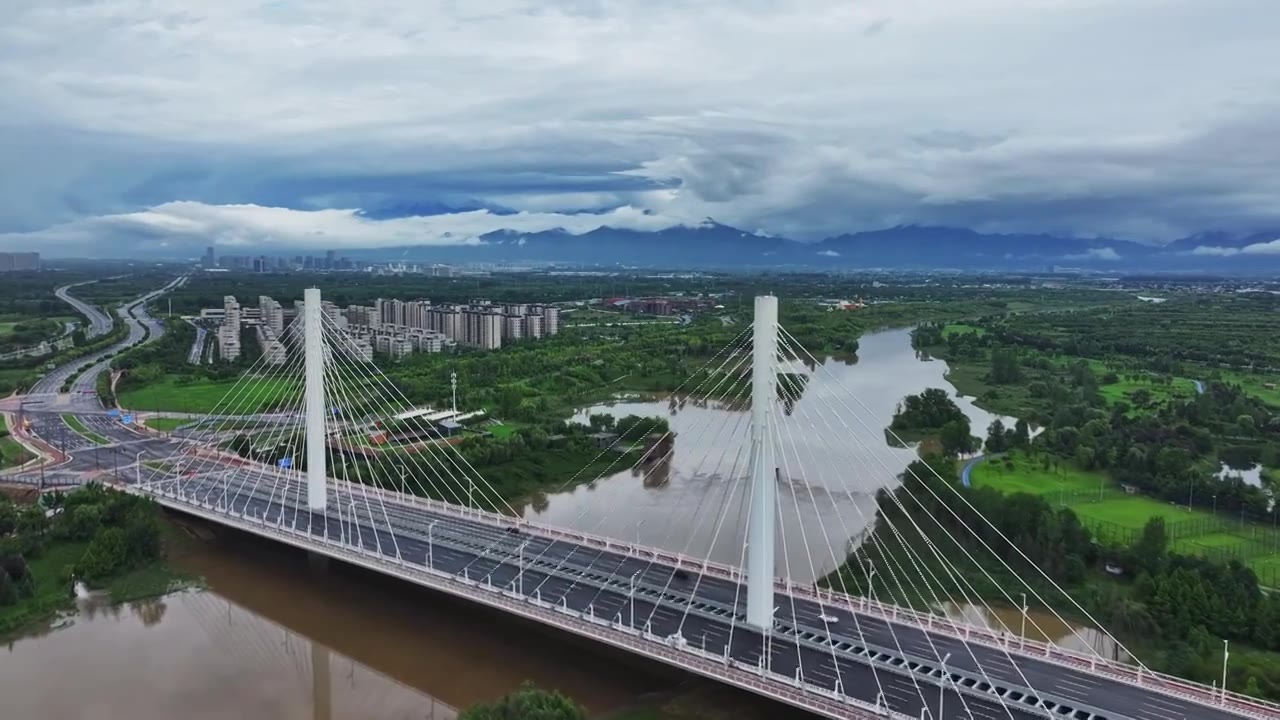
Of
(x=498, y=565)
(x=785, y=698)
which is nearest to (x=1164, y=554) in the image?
(x=785, y=698)

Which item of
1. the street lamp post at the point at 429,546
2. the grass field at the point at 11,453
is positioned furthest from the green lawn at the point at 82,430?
the street lamp post at the point at 429,546

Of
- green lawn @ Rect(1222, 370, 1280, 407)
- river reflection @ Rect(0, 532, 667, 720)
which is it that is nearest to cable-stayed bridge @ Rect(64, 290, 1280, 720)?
river reflection @ Rect(0, 532, 667, 720)

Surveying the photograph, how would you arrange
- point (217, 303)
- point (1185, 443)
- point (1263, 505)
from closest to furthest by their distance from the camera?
point (1263, 505) → point (1185, 443) → point (217, 303)

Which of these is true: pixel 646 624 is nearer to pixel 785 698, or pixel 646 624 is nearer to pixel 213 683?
pixel 785 698

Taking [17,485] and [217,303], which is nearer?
[17,485]

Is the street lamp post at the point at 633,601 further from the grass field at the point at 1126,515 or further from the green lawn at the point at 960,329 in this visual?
the green lawn at the point at 960,329

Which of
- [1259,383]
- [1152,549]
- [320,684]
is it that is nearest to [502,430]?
[320,684]

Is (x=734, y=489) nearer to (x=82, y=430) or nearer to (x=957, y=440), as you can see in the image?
(x=957, y=440)
